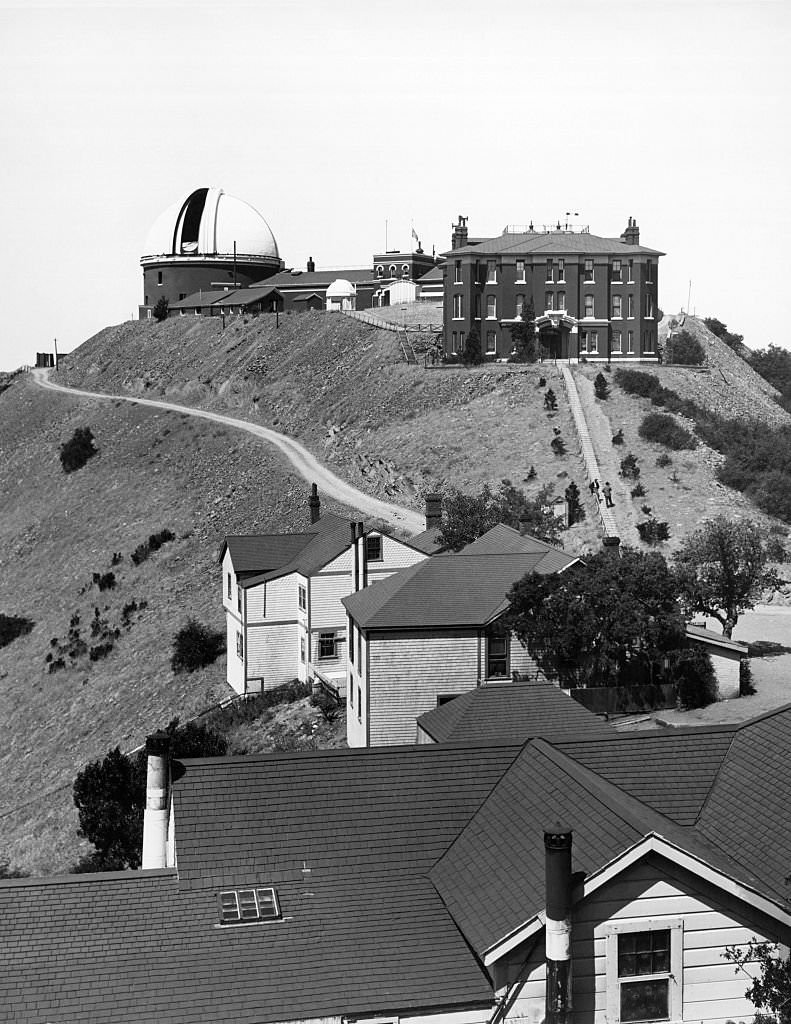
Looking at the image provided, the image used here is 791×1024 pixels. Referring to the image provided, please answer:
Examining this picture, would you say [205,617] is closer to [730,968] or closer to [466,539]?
[466,539]

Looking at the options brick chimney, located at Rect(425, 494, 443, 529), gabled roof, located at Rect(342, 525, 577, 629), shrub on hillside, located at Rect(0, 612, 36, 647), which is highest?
brick chimney, located at Rect(425, 494, 443, 529)

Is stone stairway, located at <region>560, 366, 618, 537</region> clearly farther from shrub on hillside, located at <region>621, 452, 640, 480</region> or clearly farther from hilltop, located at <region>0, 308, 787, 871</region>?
shrub on hillside, located at <region>621, 452, 640, 480</region>

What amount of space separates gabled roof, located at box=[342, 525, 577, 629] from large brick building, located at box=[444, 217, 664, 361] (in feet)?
175

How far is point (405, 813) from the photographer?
18.3 metres

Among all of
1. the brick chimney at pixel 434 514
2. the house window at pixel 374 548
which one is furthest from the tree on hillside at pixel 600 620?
the brick chimney at pixel 434 514

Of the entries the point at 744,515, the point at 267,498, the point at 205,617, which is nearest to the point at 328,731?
the point at 205,617

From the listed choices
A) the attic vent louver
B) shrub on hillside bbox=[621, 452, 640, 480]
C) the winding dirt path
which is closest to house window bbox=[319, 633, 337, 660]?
the winding dirt path

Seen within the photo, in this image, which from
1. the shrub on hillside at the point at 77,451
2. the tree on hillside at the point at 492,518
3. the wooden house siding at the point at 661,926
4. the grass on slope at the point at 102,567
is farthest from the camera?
the shrub on hillside at the point at 77,451

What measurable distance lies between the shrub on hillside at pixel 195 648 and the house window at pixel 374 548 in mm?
15990

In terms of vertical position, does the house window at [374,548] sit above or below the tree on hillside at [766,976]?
above

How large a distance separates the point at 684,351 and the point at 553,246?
27.0 metres

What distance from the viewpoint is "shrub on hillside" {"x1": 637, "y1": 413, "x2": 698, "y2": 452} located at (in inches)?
3088

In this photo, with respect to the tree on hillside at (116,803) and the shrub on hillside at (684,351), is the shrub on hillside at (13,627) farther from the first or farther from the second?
the shrub on hillside at (684,351)

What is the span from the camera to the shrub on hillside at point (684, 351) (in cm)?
11600
